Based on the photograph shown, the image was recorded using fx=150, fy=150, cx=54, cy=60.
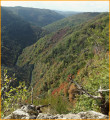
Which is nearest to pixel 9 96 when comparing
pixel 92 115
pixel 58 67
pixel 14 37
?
pixel 92 115

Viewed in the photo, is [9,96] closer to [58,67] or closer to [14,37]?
[58,67]

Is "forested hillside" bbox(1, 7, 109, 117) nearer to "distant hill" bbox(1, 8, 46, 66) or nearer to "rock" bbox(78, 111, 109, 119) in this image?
"distant hill" bbox(1, 8, 46, 66)

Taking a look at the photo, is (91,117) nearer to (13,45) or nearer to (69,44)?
(69,44)

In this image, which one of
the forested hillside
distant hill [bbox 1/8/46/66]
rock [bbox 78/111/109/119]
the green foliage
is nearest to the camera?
rock [bbox 78/111/109/119]

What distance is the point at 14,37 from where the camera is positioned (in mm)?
120562

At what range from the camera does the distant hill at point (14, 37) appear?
309 ft

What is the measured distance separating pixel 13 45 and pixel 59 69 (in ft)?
217

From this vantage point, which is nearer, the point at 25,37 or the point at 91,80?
the point at 91,80

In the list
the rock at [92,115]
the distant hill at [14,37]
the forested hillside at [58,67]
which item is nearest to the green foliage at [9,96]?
the forested hillside at [58,67]

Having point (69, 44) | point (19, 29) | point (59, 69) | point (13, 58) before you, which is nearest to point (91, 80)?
point (59, 69)

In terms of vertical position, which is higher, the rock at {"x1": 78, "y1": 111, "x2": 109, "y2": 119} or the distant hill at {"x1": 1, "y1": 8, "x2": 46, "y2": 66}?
the distant hill at {"x1": 1, "y1": 8, "x2": 46, "y2": 66}

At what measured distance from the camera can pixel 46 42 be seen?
88.5 meters

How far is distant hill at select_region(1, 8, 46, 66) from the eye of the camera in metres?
94.1

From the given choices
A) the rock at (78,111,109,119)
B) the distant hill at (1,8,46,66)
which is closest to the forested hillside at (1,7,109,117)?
the distant hill at (1,8,46,66)
